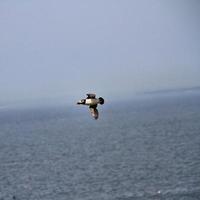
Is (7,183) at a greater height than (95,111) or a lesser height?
lesser

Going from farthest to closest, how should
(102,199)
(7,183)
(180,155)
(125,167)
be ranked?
(180,155) < (125,167) < (7,183) < (102,199)

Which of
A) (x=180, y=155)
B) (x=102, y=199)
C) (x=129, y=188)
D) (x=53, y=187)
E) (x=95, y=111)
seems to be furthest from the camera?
(x=180, y=155)

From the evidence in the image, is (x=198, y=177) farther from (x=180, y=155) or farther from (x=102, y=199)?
(x=180, y=155)

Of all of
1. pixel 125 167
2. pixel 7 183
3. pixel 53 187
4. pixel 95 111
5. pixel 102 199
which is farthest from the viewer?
pixel 125 167

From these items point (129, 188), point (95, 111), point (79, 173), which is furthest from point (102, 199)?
point (95, 111)

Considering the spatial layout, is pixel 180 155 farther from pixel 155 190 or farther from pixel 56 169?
pixel 155 190

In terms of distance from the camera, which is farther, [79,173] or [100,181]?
[79,173]

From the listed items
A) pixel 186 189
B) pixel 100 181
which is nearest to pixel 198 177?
pixel 186 189

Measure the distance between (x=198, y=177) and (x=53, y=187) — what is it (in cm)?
3576

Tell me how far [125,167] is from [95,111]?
160460mm

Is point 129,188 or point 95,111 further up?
point 95,111

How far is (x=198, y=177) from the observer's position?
156 meters

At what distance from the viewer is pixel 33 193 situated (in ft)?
509

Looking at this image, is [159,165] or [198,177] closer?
[198,177]
